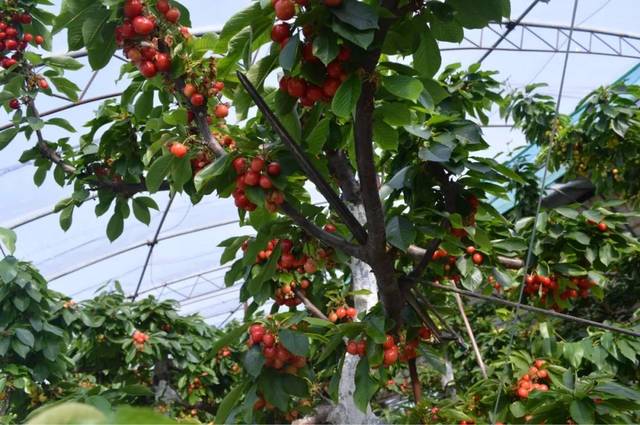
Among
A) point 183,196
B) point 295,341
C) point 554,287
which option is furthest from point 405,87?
point 183,196

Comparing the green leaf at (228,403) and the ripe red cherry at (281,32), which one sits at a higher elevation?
the ripe red cherry at (281,32)

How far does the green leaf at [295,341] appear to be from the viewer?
2.00m

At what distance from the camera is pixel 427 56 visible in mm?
1598

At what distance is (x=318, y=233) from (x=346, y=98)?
532 millimetres

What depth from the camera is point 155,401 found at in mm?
5547

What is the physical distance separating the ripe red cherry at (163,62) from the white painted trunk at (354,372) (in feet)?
2.96

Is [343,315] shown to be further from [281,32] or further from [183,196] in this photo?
[183,196]

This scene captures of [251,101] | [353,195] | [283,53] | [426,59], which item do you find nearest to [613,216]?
[353,195]

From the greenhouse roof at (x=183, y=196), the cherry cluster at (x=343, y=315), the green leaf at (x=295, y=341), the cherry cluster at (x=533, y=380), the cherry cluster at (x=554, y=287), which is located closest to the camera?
the green leaf at (x=295, y=341)

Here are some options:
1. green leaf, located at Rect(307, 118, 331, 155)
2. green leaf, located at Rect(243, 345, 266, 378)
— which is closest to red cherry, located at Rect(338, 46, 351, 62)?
green leaf, located at Rect(307, 118, 331, 155)

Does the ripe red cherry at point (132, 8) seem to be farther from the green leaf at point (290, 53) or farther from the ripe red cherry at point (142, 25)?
the green leaf at point (290, 53)

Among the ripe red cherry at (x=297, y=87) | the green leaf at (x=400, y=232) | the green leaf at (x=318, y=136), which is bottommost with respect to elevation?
the green leaf at (x=400, y=232)

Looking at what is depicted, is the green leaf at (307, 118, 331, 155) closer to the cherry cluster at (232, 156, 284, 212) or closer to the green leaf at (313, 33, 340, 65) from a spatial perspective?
the cherry cluster at (232, 156, 284, 212)

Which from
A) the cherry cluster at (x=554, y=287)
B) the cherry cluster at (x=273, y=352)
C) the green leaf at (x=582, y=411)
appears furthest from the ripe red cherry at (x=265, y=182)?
the cherry cluster at (x=554, y=287)
